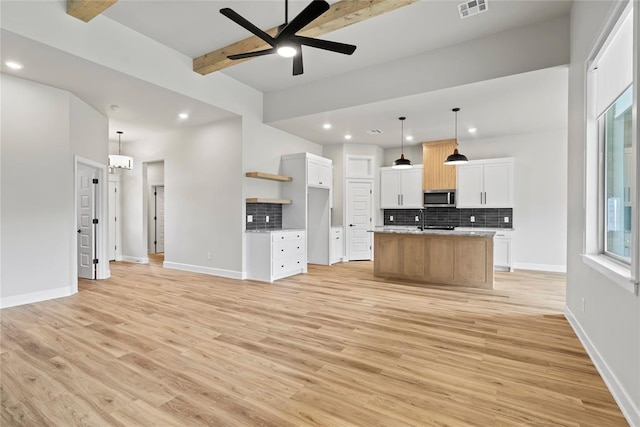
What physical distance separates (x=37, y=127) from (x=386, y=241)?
5582 mm

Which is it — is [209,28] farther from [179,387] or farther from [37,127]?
[179,387]

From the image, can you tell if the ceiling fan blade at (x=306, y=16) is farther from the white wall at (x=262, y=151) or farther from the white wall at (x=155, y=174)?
the white wall at (x=155, y=174)

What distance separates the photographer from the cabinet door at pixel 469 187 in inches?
281

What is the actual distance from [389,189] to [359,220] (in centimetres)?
114

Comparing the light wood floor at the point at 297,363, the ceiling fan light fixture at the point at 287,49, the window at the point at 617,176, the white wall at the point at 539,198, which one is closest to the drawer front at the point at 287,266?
the light wood floor at the point at 297,363

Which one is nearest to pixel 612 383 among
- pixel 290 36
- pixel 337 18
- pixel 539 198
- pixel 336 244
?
pixel 290 36

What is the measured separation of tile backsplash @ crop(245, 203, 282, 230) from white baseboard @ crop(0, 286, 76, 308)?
2875 mm

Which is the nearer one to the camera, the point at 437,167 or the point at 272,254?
the point at 272,254

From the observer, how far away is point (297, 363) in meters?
2.56

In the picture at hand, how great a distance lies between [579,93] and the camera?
10.7ft

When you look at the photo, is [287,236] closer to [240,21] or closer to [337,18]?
[337,18]

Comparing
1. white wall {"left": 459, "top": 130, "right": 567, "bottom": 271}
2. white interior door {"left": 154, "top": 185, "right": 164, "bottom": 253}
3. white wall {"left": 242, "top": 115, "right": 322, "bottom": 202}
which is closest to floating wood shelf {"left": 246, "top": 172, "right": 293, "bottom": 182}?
white wall {"left": 242, "top": 115, "right": 322, "bottom": 202}

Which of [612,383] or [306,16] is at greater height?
[306,16]

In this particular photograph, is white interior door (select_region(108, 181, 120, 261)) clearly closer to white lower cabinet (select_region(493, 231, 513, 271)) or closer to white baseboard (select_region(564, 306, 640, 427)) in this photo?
white lower cabinet (select_region(493, 231, 513, 271))
